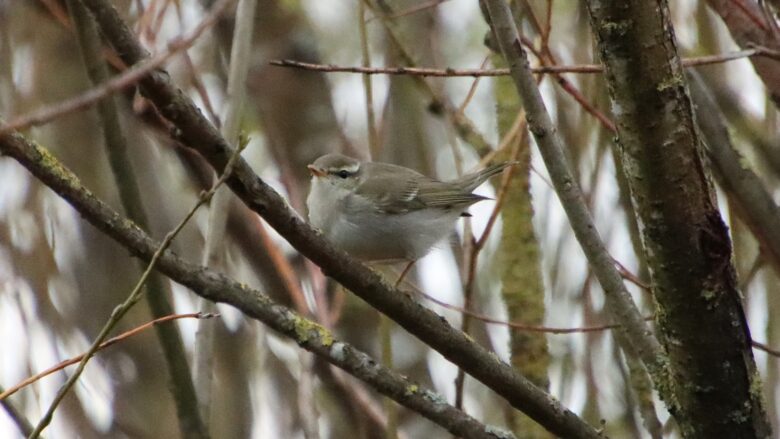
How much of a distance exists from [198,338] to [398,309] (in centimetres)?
94

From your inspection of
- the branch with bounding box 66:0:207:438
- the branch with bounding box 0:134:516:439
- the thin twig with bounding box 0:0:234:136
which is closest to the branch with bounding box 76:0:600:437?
the branch with bounding box 0:134:516:439

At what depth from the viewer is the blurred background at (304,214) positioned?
13.5ft

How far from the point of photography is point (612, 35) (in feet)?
6.14

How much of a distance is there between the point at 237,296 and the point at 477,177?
2.31 m

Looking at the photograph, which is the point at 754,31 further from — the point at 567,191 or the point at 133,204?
the point at 133,204

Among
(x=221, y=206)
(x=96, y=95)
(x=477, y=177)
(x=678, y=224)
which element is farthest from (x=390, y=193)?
(x=96, y=95)

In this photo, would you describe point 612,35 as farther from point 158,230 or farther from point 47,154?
point 158,230

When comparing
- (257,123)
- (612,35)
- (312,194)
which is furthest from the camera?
(257,123)

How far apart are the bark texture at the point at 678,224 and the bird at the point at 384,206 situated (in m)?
1.93

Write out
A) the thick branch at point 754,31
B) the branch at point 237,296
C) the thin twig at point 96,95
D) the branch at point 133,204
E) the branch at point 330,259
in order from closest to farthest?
the thin twig at point 96,95
the branch at point 330,259
the branch at point 237,296
the branch at point 133,204
the thick branch at point 754,31

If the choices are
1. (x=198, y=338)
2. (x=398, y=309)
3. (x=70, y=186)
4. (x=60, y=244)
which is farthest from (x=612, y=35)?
(x=60, y=244)

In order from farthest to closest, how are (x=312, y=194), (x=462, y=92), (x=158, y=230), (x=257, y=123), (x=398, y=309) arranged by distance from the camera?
1. (x=462, y=92)
2. (x=257, y=123)
3. (x=158, y=230)
4. (x=312, y=194)
5. (x=398, y=309)

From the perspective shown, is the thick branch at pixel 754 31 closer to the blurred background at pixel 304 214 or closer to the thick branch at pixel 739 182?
the thick branch at pixel 739 182

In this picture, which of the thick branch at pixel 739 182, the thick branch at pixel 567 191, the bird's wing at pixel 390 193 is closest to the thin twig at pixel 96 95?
the thick branch at pixel 567 191
